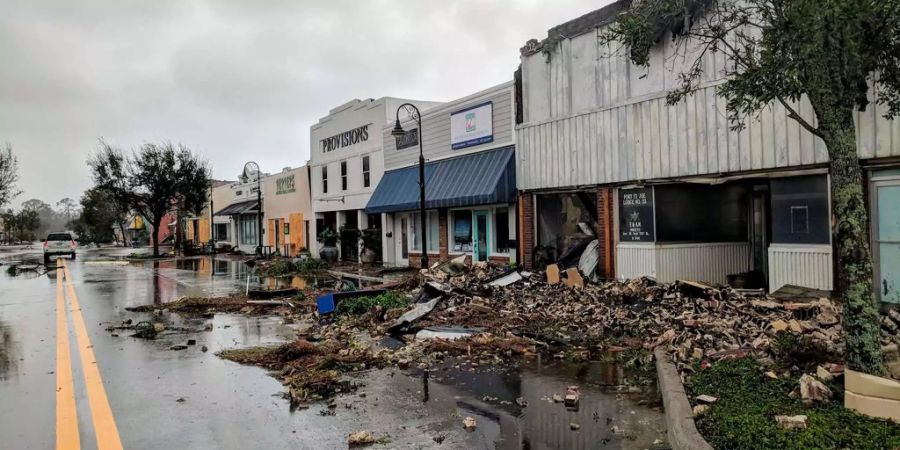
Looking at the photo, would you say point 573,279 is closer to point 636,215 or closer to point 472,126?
point 636,215

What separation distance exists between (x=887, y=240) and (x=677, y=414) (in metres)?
7.25

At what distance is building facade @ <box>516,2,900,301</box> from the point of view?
10852 millimetres

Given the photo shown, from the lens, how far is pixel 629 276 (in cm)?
1449

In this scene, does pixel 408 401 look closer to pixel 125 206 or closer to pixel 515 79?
pixel 515 79

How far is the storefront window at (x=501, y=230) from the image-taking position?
1930 cm

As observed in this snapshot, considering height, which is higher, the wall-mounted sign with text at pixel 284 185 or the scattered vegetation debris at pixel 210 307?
the wall-mounted sign with text at pixel 284 185

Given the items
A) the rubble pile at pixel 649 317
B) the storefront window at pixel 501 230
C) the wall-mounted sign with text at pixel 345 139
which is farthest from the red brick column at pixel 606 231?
the wall-mounted sign with text at pixel 345 139

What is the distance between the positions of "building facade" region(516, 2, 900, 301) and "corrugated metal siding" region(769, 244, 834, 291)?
19 millimetres

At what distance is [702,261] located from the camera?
1421 cm

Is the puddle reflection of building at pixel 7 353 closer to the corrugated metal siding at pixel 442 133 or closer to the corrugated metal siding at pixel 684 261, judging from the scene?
the corrugated metal siding at pixel 684 261

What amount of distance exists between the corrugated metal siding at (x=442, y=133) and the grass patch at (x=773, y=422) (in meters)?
13.5

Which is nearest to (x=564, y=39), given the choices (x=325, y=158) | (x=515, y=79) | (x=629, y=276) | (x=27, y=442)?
(x=515, y=79)

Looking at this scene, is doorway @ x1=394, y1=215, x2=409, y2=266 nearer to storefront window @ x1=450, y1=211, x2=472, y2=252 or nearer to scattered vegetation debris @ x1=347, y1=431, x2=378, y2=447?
storefront window @ x1=450, y1=211, x2=472, y2=252

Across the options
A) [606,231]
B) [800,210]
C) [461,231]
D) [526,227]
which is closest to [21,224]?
[461,231]
